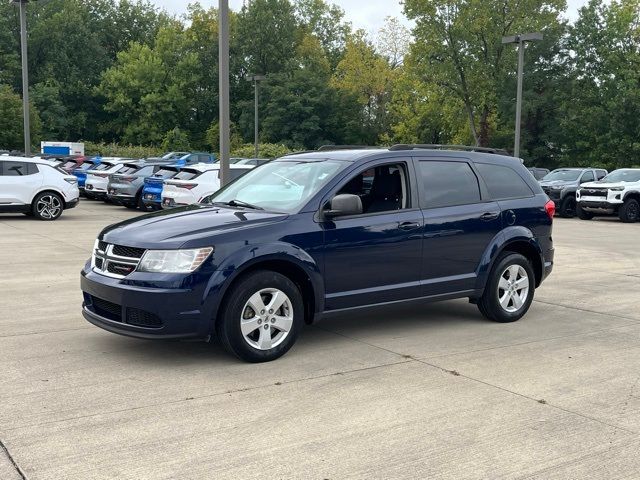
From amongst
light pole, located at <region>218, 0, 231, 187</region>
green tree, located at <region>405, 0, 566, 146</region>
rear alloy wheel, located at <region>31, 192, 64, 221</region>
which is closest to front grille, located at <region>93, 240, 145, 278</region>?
light pole, located at <region>218, 0, 231, 187</region>

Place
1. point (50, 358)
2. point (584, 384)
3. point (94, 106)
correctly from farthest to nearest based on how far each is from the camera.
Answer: point (94, 106)
point (50, 358)
point (584, 384)

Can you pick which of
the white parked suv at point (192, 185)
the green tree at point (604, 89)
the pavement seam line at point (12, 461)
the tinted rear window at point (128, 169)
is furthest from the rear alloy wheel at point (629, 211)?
the green tree at point (604, 89)

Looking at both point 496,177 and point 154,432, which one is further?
point 496,177

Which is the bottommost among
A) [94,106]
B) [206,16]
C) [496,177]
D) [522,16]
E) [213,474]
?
[213,474]

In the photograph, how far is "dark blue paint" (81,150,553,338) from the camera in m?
5.58

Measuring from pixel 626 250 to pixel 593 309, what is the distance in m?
7.01

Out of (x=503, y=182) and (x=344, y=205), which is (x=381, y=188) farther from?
(x=503, y=182)

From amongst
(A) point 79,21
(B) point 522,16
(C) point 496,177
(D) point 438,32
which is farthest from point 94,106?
(C) point 496,177

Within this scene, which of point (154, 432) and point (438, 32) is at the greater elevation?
point (438, 32)

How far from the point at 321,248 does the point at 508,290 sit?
2.46 meters

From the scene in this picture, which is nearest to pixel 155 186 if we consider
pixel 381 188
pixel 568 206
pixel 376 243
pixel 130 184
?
pixel 130 184

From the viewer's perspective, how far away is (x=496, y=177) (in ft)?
25.2

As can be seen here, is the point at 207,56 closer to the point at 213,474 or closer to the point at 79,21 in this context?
the point at 79,21

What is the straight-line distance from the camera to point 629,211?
22906 millimetres
